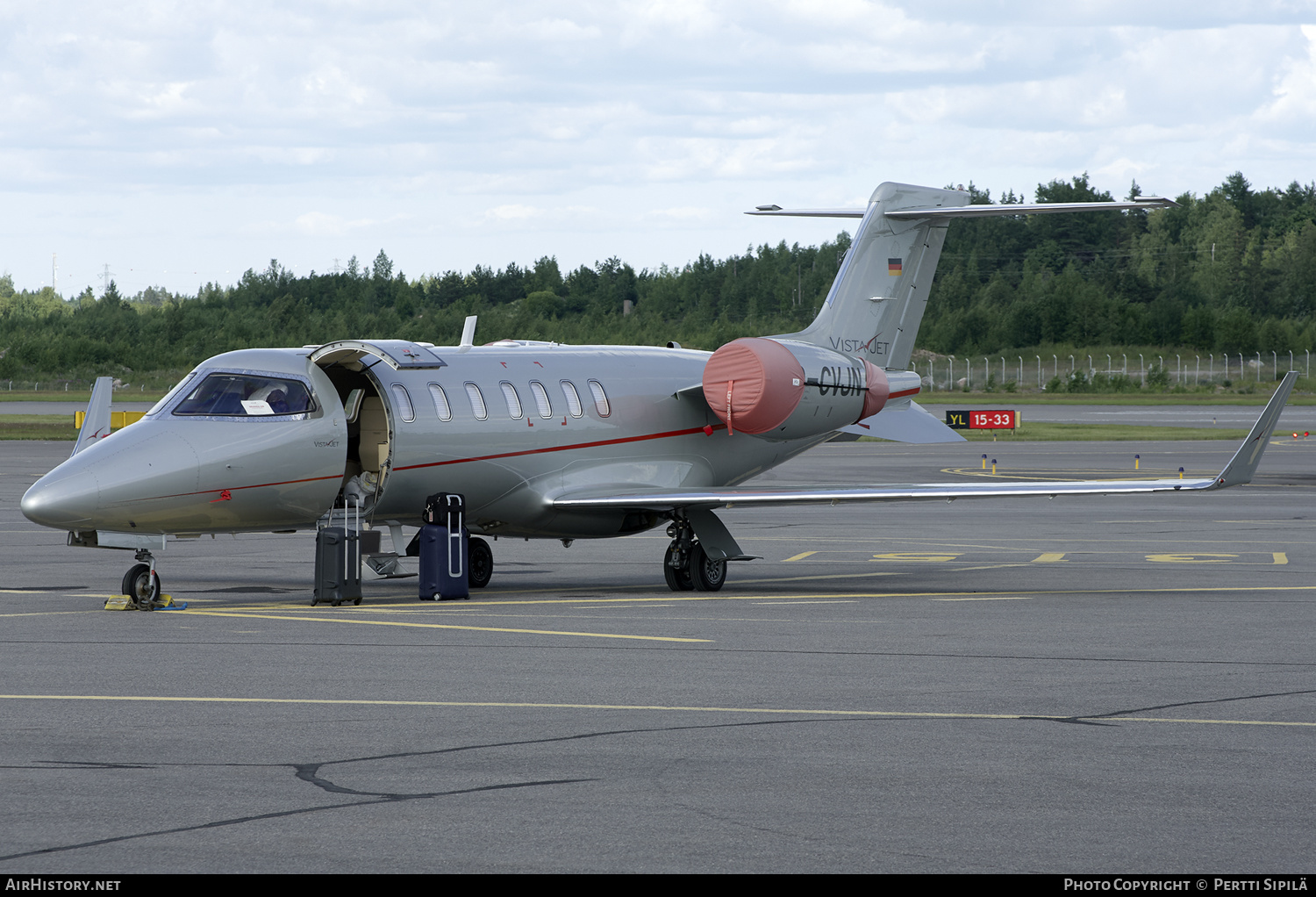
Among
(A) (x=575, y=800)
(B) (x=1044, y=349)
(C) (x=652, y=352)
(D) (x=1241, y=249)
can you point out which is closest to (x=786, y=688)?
(A) (x=575, y=800)

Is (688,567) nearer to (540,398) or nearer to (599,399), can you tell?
(599,399)

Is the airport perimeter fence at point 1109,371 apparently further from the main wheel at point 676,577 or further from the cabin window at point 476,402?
the cabin window at point 476,402

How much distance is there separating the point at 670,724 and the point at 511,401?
33.9 ft

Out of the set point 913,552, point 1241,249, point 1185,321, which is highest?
point 1241,249

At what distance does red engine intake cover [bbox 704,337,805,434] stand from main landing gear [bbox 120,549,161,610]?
315 inches

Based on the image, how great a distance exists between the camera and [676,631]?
15922mm

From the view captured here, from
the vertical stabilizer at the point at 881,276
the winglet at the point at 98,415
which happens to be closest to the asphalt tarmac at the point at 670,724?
the winglet at the point at 98,415

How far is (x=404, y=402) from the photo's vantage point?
19.3 metres

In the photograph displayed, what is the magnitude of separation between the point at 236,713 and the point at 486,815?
369 cm

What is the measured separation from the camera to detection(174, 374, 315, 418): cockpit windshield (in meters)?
18.2

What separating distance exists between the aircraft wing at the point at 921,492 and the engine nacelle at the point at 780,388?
6.45 ft

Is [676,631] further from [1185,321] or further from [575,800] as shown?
[1185,321]

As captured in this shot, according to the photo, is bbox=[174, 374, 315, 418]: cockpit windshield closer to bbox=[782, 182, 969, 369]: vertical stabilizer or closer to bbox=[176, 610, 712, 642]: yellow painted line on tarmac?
bbox=[176, 610, 712, 642]: yellow painted line on tarmac

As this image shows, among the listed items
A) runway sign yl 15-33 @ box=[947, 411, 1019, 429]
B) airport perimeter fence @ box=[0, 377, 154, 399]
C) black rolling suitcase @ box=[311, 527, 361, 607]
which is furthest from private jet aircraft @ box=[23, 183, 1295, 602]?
airport perimeter fence @ box=[0, 377, 154, 399]
